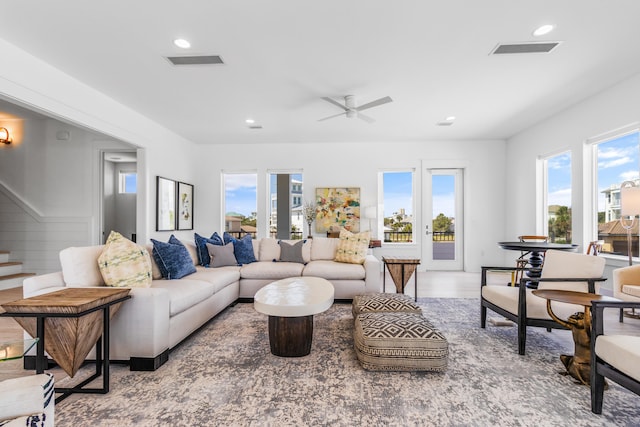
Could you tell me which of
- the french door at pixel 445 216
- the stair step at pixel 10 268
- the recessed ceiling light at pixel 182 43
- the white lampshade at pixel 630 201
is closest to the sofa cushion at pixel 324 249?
the french door at pixel 445 216

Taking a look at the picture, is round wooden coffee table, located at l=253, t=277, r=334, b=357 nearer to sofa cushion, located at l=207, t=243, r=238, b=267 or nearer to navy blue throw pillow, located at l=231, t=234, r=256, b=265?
sofa cushion, located at l=207, t=243, r=238, b=267

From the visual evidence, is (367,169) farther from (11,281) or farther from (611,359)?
(11,281)

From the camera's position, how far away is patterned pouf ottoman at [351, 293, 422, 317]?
283 centimetres

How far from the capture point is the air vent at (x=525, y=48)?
9.44 feet

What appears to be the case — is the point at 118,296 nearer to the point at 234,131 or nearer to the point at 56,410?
the point at 56,410

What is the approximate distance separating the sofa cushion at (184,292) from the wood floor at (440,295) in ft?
3.30

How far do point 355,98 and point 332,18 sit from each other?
1.69 metres

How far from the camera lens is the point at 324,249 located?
4832 millimetres

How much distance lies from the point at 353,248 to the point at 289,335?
7.26ft

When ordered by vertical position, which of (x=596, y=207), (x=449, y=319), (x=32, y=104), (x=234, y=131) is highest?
(x=234, y=131)

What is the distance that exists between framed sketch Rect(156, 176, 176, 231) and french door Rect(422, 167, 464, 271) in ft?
16.7

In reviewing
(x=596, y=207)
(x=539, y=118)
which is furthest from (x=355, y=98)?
(x=596, y=207)

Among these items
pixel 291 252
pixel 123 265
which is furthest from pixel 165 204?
pixel 123 265

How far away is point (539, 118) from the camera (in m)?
5.12
